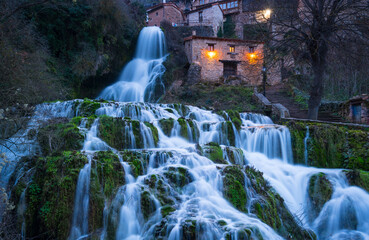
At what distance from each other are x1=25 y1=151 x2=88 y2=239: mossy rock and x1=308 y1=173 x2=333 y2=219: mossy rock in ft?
21.8

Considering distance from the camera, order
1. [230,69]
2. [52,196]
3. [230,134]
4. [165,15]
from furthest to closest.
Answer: [165,15]
[230,69]
[230,134]
[52,196]

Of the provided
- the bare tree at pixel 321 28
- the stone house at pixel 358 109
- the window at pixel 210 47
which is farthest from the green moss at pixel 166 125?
the window at pixel 210 47

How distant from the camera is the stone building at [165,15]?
1446 inches

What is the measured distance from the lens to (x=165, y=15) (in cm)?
3675

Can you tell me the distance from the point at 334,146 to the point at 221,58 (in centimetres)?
2018

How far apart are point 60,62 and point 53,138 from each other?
1366cm

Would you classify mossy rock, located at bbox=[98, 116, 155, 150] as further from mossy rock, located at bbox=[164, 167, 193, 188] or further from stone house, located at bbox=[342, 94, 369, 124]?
stone house, located at bbox=[342, 94, 369, 124]

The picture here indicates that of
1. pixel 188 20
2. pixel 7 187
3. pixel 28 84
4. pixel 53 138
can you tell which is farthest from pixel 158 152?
pixel 188 20

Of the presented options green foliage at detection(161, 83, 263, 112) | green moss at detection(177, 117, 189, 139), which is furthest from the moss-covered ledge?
green foliage at detection(161, 83, 263, 112)

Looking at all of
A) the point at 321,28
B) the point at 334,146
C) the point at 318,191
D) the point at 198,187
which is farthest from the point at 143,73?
the point at 318,191

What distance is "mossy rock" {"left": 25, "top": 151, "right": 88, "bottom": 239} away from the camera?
17.1ft

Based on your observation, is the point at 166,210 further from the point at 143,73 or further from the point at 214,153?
the point at 143,73

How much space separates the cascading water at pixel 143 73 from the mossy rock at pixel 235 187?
15.5 m

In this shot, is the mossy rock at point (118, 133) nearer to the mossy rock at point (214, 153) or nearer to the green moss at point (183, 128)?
the green moss at point (183, 128)
